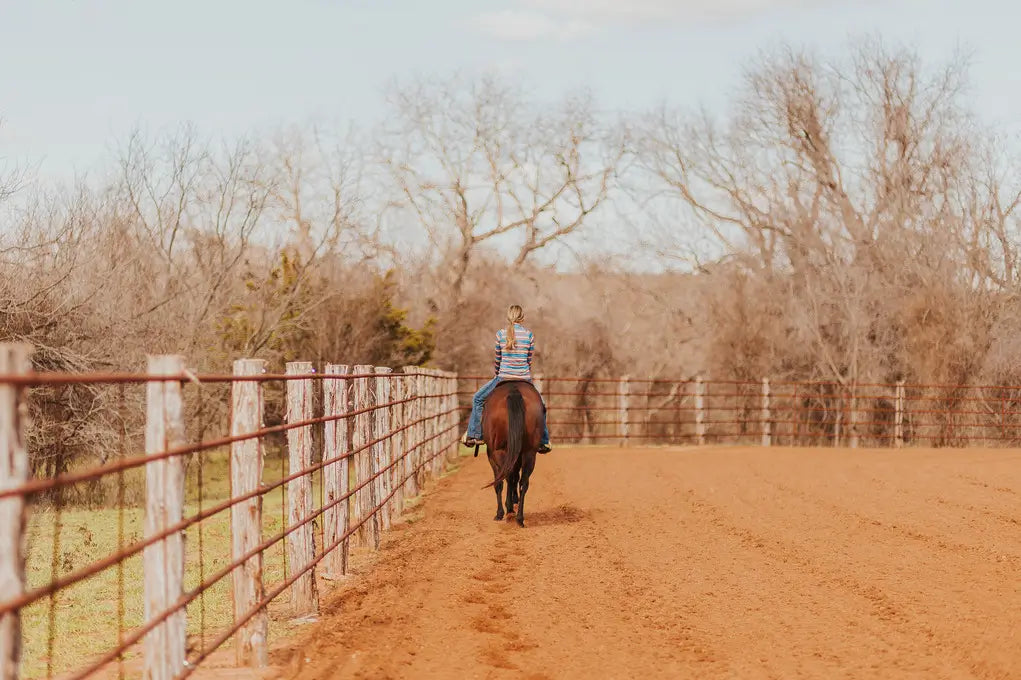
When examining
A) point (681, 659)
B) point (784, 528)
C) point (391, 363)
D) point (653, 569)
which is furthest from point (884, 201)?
point (681, 659)

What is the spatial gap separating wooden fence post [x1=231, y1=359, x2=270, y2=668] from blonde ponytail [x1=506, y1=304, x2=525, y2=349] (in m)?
5.41

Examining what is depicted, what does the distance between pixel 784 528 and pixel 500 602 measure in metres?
5.11

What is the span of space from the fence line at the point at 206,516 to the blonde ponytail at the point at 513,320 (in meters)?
1.37

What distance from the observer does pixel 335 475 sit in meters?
9.15

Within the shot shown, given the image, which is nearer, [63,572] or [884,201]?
[63,572]

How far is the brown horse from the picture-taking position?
1218 cm

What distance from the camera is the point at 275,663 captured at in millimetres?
6531

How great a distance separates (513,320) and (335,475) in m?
3.25

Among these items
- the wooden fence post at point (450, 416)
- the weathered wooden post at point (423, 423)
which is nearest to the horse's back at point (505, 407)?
the weathered wooden post at point (423, 423)

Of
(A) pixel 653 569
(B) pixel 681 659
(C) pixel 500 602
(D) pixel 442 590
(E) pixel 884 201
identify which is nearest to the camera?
(B) pixel 681 659

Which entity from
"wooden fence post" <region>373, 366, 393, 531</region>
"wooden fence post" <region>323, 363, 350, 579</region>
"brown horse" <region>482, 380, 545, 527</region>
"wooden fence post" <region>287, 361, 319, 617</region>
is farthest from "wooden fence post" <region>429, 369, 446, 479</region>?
"wooden fence post" <region>287, 361, 319, 617</region>

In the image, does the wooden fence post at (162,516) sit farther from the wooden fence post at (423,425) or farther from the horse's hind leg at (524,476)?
the wooden fence post at (423,425)

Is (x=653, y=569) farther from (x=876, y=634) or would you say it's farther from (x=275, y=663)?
(x=275, y=663)

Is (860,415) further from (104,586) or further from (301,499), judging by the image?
(301,499)
